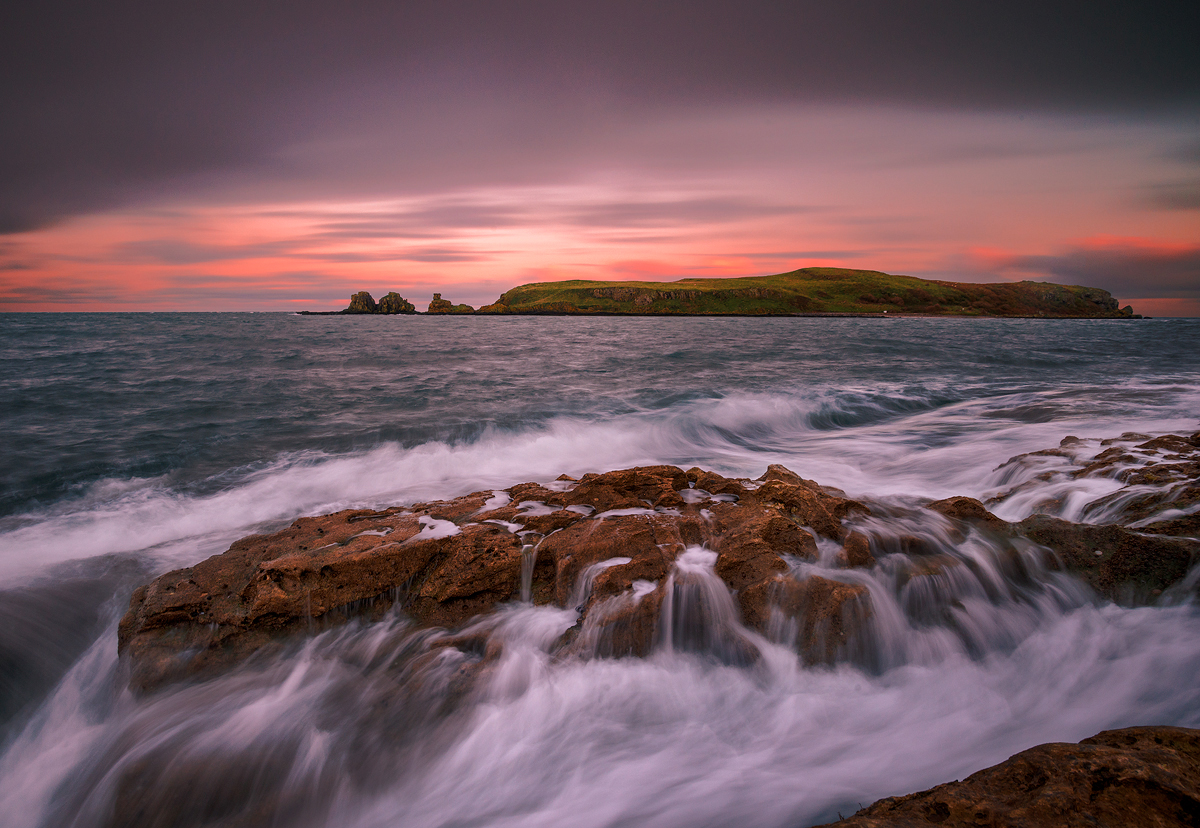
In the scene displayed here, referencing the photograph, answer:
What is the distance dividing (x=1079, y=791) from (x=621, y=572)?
283 cm

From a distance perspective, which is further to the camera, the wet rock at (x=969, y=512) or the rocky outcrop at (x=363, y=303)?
the rocky outcrop at (x=363, y=303)

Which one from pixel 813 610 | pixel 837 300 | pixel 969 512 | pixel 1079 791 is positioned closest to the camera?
pixel 1079 791

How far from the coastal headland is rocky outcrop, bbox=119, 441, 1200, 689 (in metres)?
115

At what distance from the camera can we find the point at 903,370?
863 inches

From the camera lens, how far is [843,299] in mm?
129000

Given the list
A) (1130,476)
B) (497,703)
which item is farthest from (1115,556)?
(497,703)

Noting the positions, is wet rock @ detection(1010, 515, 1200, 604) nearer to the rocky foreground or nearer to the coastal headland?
the rocky foreground

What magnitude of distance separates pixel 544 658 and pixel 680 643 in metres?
1.04

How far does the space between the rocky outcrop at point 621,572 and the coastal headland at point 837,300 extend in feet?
378

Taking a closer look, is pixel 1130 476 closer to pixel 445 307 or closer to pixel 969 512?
pixel 969 512

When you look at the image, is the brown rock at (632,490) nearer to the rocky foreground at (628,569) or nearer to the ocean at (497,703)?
the rocky foreground at (628,569)

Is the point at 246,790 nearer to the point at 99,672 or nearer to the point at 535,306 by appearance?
the point at 99,672

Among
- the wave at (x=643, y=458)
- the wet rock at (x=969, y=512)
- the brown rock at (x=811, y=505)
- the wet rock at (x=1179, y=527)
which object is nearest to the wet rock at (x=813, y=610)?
the brown rock at (x=811, y=505)

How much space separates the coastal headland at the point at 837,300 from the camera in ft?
401
